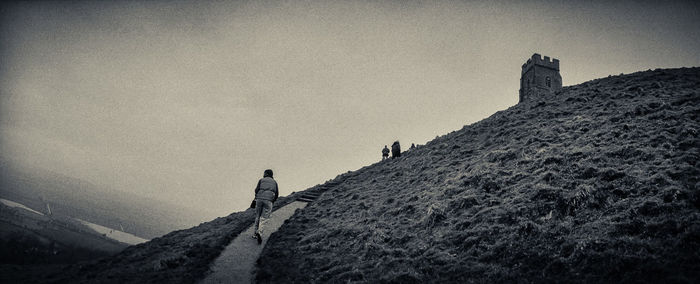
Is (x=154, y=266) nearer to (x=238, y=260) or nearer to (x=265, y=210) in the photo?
(x=238, y=260)

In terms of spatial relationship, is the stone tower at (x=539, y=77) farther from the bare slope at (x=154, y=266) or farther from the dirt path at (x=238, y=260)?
the bare slope at (x=154, y=266)

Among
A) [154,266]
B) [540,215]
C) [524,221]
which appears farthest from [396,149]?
[154,266]

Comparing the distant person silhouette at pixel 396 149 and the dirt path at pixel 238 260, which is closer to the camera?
the dirt path at pixel 238 260

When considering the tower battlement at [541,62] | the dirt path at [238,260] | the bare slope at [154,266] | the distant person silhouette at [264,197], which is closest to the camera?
the dirt path at [238,260]

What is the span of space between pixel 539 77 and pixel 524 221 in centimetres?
4340

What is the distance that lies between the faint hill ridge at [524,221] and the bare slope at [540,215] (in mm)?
39

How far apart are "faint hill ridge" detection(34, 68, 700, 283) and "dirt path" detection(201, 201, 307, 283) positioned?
38 cm

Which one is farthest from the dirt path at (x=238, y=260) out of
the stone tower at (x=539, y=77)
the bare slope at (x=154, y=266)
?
the stone tower at (x=539, y=77)

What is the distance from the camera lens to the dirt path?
848 cm

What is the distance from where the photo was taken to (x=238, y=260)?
995cm

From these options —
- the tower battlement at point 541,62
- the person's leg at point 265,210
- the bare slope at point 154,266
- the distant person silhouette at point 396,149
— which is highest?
the tower battlement at point 541,62

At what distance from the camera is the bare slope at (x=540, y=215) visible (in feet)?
20.0

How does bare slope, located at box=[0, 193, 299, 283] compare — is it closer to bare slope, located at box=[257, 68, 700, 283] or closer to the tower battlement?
bare slope, located at box=[257, 68, 700, 283]

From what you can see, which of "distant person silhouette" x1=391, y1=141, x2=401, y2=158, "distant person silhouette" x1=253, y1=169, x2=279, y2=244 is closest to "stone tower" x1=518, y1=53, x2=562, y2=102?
"distant person silhouette" x1=391, y1=141, x2=401, y2=158
